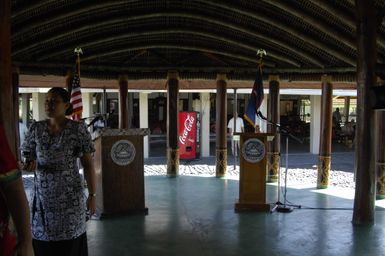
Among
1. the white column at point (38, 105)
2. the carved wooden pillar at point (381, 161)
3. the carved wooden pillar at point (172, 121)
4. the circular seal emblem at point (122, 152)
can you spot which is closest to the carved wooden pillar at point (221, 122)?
the carved wooden pillar at point (172, 121)

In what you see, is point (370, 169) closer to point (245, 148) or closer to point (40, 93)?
point (245, 148)

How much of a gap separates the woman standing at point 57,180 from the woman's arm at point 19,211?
38.6 inches

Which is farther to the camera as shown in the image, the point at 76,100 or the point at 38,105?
the point at 38,105

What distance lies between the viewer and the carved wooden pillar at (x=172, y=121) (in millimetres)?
9477

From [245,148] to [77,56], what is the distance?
3882 mm

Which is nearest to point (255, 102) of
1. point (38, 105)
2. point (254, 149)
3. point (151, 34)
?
point (254, 149)

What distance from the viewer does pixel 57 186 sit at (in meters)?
2.85

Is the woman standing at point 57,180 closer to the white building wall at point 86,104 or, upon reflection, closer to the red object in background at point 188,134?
the red object in background at point 188,134

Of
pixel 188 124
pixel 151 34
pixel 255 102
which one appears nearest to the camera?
pixel 255 102

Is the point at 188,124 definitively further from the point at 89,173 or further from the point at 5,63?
the point at 89,173

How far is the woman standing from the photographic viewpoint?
2.84 m

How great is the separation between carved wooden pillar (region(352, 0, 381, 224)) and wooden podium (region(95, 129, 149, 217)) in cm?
300

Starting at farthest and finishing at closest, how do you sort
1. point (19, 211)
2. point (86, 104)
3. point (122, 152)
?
point (86, 104), point (122, 152), point (19, 211)

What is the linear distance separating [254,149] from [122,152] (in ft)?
6.46
